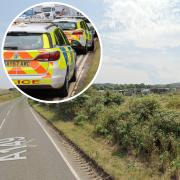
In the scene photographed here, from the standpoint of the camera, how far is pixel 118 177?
10062mm

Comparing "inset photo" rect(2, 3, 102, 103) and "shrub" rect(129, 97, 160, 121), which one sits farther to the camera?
"shrub" rect(129, 97, 160, 121)

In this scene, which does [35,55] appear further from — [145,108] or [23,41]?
[145,108]

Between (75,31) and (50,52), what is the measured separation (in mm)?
456

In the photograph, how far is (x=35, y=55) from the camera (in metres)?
4.02

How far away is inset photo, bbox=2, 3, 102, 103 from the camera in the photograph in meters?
4.06

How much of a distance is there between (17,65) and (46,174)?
7935 millimetres

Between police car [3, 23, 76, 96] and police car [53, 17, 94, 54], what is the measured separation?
0.13m

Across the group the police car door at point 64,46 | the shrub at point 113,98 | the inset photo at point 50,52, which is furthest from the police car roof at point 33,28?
the shrub at point 113,98

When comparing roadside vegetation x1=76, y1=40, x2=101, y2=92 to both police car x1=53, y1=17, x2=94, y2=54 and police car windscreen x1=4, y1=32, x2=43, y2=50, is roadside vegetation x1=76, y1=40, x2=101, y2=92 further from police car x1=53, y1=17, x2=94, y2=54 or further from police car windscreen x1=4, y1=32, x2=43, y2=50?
police car windscreen x1=4, y1=32, x2=43, y2=50

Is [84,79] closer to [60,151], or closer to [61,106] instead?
[60,151]

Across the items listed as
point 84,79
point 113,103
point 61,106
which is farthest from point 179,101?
point 84,79

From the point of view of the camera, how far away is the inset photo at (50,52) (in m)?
4.06

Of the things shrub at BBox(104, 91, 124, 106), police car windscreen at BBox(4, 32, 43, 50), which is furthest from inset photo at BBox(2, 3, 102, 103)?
shrub at BBox(104, 91, 124, 106)

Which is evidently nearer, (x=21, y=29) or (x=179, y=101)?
(x=21, y=29)
